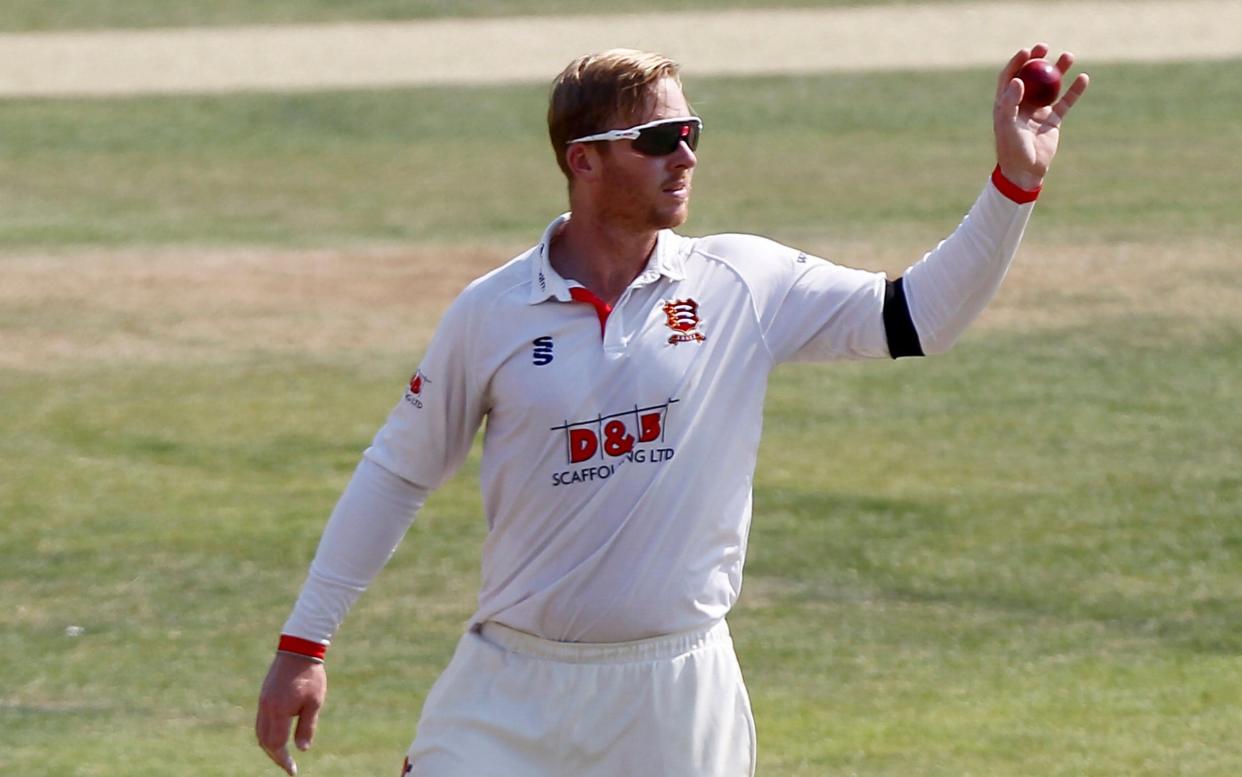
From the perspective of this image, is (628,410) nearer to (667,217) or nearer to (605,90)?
(667,217)

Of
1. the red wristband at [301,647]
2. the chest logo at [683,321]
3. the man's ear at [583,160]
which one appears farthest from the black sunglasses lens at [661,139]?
the red wristband at [301,647]

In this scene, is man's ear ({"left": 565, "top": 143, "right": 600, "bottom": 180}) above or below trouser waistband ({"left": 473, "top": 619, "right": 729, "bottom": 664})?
above

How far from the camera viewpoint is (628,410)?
15.1ft

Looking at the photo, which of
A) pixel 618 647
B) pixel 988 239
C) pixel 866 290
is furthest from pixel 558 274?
pixel 988 239

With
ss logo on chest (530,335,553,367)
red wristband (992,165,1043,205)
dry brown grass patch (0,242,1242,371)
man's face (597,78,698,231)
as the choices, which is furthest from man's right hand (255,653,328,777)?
dry brown grass patch (0,242,1242,371)

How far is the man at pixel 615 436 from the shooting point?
4.58 m

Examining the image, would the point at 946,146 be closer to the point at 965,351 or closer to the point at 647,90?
the point at 965,351

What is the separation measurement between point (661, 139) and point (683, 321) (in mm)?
395

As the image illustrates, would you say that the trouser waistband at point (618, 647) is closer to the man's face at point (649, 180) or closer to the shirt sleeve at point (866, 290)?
the shirt sleeve at point (866, 290)

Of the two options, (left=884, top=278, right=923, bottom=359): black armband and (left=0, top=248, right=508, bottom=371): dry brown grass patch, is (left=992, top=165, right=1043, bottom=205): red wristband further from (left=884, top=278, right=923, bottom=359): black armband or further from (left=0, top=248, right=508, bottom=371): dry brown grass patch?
(left=0, top=248, right=508, bottom=371): dry brown grass patch

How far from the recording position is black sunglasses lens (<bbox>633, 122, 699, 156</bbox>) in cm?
469

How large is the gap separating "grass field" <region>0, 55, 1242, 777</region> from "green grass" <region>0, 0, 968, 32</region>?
6.77 metres

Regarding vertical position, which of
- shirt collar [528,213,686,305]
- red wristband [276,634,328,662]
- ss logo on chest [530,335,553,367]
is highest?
shirt collar [528,213,686,305]

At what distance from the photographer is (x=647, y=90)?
15.5ft
